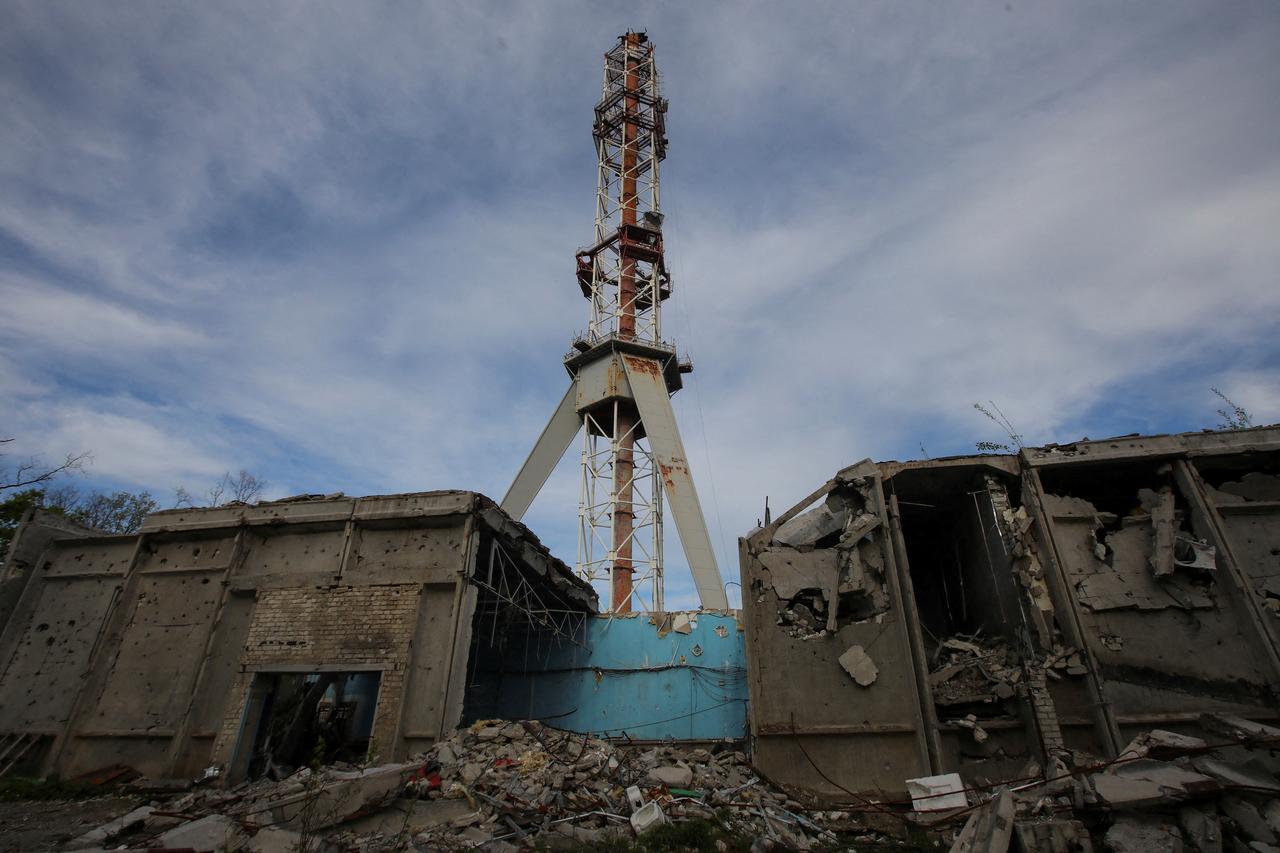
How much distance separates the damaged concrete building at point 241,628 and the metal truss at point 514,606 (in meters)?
0.14

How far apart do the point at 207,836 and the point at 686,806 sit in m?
4.83

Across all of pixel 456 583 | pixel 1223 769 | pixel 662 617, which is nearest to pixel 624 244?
pixel 662 617

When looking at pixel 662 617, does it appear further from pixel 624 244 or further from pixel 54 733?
pixel 624 244

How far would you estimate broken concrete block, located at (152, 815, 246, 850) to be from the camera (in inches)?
225

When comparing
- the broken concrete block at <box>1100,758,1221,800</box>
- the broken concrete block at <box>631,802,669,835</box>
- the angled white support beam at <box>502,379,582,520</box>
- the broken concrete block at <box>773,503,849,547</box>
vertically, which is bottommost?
the broken concrete block at <box>631,802,669,835</box>

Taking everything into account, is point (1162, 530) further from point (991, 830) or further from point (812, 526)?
point (991, 830)

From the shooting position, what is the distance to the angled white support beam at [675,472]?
1816cm

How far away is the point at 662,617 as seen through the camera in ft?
47.0

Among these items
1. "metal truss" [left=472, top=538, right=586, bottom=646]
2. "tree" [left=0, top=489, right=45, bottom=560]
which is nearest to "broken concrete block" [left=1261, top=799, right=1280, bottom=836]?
"metal truss" [left=472, top=538, right=586, bottom=646]

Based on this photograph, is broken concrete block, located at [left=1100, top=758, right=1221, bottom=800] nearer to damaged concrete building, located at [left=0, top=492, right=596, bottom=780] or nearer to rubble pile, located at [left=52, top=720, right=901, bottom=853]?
rubble pile, located at [left=52, top=720, right=901, bottom=853]

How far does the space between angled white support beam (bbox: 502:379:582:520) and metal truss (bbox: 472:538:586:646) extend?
23.4 ft

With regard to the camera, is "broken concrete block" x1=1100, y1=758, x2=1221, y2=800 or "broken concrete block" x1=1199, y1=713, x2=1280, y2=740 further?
"broken concrete block" x1=1199, y1=713, x2=1280, y2=740

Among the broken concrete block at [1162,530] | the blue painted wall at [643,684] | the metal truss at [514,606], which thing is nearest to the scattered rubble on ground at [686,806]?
the broken concrete block at [1162,530]

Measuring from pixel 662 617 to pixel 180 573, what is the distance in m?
9.38
